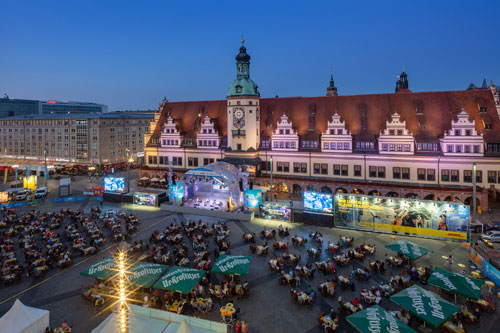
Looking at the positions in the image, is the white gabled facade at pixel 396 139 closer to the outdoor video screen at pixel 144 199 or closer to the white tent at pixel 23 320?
the outdoor video screen at pixel 144 199

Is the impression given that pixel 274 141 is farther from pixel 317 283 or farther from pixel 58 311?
pixel 58 311

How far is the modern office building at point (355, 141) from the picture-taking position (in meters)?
49.4

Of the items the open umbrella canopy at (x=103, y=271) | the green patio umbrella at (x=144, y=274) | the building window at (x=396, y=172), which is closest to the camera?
the green patio umbrella at (x=144, y=274)

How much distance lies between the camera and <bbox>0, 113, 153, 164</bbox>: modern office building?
98.6 m

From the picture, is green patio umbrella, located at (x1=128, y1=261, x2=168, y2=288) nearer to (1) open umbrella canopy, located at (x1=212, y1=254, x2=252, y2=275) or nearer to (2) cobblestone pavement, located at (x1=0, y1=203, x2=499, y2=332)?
(2) cobblestone pavement, located at (x1=0, y1=203, x2=499, y2=332)

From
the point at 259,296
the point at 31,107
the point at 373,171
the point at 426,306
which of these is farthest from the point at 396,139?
the point at 31,107

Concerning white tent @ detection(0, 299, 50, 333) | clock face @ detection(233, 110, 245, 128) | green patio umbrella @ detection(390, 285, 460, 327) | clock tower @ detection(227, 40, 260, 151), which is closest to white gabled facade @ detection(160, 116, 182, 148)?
clock tower @ detection(227, 40, 260, 151)

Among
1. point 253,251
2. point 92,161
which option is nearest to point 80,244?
point 253,251

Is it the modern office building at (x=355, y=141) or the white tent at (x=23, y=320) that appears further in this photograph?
the modern office building at (x=355, y=141)

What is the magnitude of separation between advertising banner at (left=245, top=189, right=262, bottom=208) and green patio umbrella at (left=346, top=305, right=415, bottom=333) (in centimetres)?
2809

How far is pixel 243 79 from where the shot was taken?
63094 millimetres

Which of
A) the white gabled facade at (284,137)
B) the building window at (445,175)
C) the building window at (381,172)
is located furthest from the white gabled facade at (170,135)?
the building window at (445,175)

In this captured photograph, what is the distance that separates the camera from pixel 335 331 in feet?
65.2

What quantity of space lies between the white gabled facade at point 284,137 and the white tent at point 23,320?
47148 millimetres
